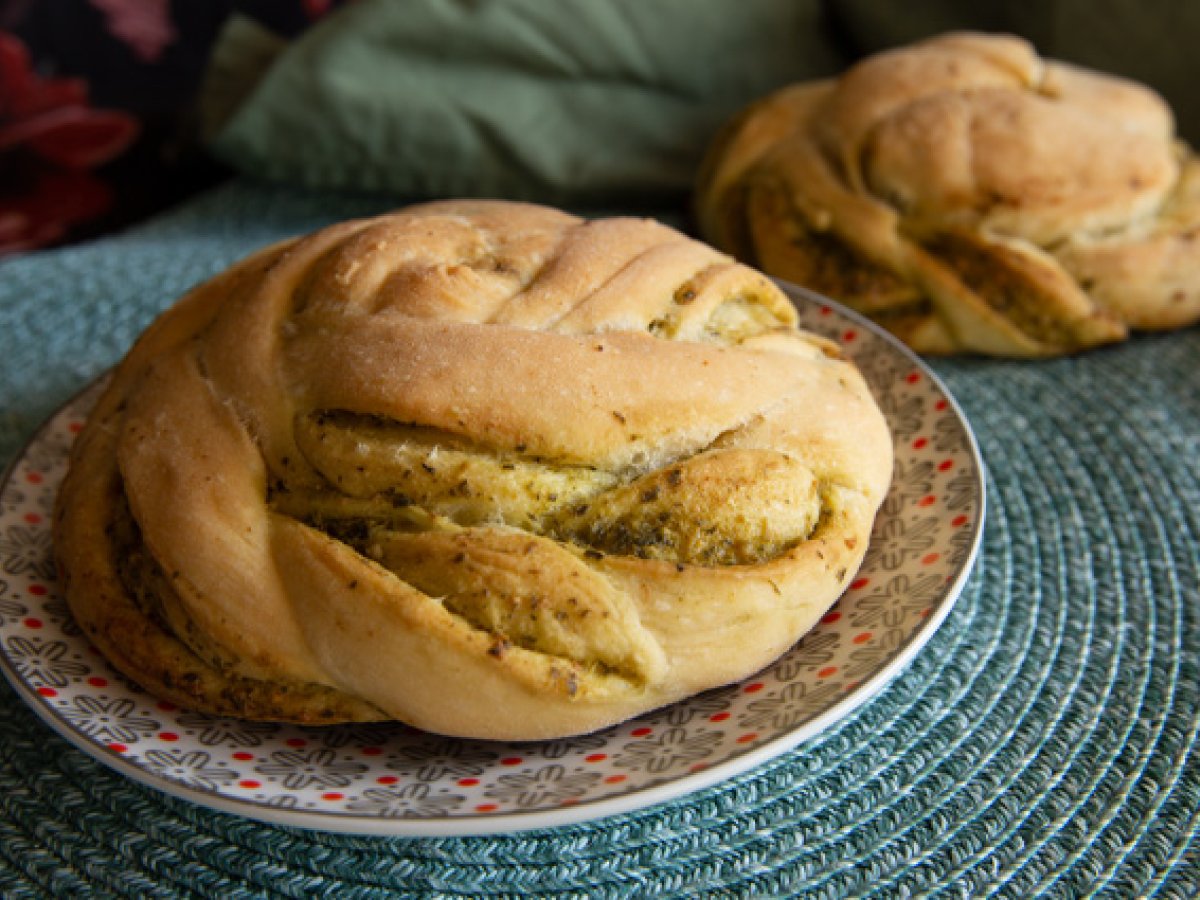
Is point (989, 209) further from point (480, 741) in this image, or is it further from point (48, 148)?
point (48, 148)

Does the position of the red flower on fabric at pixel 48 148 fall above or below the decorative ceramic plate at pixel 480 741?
below

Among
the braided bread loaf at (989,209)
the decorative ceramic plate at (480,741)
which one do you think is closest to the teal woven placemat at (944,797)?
the decorative ceramic plate at (480,741)

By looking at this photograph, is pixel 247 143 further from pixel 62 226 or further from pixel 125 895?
pixel 125 895

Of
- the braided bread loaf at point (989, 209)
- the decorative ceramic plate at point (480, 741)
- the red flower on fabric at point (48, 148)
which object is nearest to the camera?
Answer: the decorative ceramic plate at point (480, 741)

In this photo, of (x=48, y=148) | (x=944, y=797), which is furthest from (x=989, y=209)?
(x=48, y=148)

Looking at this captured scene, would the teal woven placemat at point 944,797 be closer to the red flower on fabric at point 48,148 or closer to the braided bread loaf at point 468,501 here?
the braided bread loaf at point 468,501

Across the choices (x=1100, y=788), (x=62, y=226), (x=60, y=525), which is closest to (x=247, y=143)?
(x=62, y=226)

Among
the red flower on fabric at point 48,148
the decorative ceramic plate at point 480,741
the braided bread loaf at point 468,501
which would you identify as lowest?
the red flower on fabric at point 48,148
